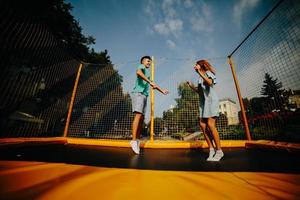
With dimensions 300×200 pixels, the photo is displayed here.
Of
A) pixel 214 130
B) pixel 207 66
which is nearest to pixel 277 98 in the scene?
pixel 207 66

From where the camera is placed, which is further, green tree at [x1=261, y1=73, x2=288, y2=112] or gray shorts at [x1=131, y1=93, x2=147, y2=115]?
green tree at [x1=261, y1=73, x2=288, y2=112]

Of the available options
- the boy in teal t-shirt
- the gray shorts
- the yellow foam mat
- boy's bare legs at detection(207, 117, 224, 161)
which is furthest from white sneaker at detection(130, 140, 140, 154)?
the yellow foam mat

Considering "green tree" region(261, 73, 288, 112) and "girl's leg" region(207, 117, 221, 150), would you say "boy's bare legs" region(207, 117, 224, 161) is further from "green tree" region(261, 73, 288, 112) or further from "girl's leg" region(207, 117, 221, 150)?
"green tree" region(261, 73, 288, 112)

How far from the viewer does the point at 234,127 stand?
348 cm

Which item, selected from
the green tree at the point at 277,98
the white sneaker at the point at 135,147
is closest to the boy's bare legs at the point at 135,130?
the white sneaker at the point at 135,147

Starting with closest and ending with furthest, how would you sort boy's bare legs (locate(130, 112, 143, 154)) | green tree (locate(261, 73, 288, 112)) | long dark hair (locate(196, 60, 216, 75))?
long dark hair (locate(196, 60, 216, 75)) → boy's bare legs (locate(130, 112, 143, 154)) → green tree (locate(261, 73, 288, 112))

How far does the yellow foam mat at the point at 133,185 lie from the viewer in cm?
59

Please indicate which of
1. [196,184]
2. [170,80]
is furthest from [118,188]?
[170,80]

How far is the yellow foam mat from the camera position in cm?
59

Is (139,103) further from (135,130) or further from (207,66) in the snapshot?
(207,66)

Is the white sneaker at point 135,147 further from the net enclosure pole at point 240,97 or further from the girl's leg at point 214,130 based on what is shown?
the net enclosure pole at point 240,97

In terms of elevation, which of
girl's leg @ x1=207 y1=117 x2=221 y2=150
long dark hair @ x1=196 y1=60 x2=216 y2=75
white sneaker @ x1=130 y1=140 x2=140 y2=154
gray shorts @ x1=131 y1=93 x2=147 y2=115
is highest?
long dark hair @ x1=196 y1=60 x2=216 y2=75

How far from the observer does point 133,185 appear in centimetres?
71

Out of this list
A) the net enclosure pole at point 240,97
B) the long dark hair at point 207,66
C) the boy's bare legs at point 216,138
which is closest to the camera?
the boy's bare legs at point 216,138
